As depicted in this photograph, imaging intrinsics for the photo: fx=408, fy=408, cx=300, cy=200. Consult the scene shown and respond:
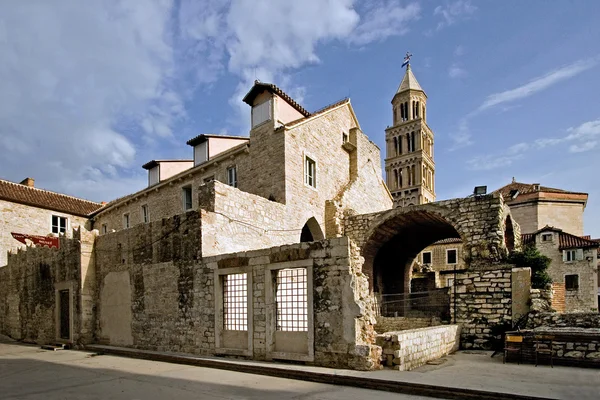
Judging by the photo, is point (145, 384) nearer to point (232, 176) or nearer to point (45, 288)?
point (232, 176)

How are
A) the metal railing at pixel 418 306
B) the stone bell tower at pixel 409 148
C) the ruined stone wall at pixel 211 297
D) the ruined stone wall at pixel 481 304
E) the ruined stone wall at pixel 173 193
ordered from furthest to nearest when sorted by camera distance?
the stone bell tower at pixel 409 148
the metal railing at pixel 418 306
the ruined stone wall at pixel 173 193
the ruined stone wall at pixel 481 304
the ruined stone wall at pixel 211 297

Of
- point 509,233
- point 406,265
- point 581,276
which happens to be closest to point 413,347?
point 509,233

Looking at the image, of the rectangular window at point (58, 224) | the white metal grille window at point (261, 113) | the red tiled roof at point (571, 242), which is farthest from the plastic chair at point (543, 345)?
the rectangular window at point (58, 224)

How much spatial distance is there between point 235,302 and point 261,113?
9.76 m

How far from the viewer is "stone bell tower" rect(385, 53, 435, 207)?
51969 millimetres

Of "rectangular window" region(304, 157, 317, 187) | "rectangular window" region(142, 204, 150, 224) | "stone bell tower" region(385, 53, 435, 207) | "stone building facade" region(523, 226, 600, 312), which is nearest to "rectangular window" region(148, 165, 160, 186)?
"rectangular window" region(142, 204, 150, 224)

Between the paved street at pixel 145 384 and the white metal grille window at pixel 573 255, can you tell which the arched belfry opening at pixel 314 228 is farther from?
the white metal grille window at pixel 573 255

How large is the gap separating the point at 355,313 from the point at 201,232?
219 inches

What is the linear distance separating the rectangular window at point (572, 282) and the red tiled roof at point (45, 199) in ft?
115

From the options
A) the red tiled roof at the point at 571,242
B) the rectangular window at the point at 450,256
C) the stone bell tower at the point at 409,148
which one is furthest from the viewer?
the stone bell tower at the point at 409,148

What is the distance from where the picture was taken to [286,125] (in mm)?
17672

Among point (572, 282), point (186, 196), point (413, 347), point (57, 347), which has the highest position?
point (186, 196)

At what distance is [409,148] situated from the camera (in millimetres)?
53938

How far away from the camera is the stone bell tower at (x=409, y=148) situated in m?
52.0
